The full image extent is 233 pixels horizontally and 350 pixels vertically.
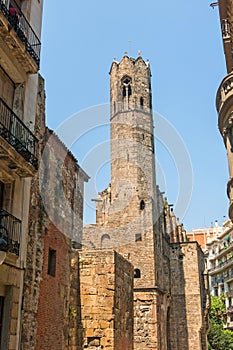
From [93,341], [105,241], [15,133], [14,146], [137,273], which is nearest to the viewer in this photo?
[14,146]

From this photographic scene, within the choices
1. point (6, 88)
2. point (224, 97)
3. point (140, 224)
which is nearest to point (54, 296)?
point (6, 88)

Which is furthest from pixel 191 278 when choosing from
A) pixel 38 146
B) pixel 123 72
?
pixel 38 146

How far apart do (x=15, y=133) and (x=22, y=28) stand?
9.98ft

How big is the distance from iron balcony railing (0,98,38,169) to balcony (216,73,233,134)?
18.6 feet

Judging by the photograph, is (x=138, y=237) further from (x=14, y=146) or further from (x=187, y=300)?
(x=14, y=146)

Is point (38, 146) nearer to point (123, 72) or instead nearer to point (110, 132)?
point (110, 132)

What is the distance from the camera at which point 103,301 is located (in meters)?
14.9

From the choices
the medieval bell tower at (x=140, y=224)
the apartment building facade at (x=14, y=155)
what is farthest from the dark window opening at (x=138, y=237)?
the apartment building facade at (x=14, y=155)

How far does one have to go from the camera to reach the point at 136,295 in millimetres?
25250

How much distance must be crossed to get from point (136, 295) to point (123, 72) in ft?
57.4

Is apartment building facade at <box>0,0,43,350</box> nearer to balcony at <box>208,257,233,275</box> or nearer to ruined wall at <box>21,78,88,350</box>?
ruined wall at <box>21,78,88,350</box>

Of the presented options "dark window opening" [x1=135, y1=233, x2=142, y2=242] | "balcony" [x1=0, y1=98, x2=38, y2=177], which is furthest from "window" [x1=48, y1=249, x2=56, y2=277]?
"dark window opening" [x1=135, y1=233, x2=142, y2=242]

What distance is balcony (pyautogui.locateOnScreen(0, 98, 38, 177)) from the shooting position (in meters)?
8.08

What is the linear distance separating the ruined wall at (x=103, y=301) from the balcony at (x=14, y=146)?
23.9 ft
